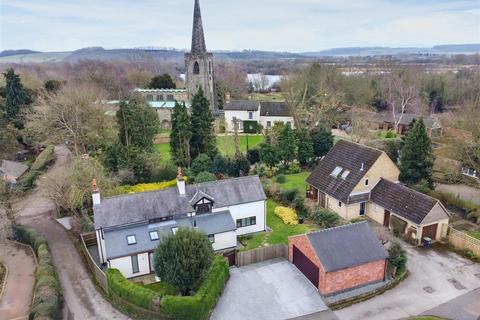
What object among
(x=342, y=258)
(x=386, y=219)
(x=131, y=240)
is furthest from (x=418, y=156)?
(x=131, y=240)

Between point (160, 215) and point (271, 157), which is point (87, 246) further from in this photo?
point (271, 157)

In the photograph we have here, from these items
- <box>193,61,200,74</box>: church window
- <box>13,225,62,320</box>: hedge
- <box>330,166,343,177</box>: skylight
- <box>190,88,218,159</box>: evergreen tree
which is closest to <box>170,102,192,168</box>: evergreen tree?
<box>190,88,218,159</box>: evergreen tree

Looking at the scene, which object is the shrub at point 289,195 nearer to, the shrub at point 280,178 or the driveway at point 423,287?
the shrub at point 280,178

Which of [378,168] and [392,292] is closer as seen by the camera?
[392,292]

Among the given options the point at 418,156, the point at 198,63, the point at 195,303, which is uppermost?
the point at 198,63

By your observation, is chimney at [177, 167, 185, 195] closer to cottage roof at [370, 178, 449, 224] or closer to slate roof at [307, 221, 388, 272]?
slate roof at [307, 221, 388, 272]

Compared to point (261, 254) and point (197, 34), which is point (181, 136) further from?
point (197, 34)

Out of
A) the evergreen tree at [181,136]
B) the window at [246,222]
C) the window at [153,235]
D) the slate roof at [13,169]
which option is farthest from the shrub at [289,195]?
the slate roof at [13,169]

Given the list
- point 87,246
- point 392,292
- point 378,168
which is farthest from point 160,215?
point 378,168
